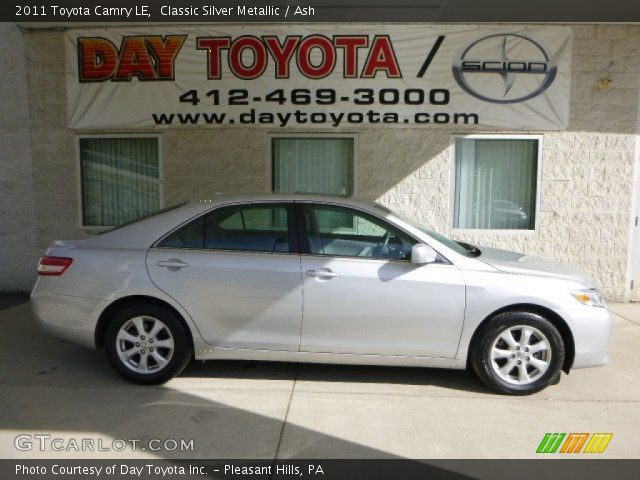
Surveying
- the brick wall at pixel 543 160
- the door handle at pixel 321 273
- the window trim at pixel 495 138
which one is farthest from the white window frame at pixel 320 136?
the door handle at pixel 321 273

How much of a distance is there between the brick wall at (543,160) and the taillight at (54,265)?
3.24 m

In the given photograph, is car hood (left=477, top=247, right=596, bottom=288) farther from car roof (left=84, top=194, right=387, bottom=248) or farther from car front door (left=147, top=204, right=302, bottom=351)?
car front door (left=147, top=204, right=302, bottom=351)

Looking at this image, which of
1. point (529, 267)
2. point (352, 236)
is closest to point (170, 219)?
point (352, 236)

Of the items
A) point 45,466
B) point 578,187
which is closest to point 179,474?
point 45,466

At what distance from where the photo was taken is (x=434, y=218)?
7270 mm

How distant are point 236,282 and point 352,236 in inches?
41.0

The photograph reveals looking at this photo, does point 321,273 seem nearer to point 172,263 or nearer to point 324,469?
point 172,263

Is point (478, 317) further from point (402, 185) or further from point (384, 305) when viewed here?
point (402, 185)

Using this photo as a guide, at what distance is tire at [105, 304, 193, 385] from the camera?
4.19 metres

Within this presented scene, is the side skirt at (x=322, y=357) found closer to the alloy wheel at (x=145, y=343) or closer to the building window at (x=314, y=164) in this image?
the alloy wheel at (x=145, y=343)

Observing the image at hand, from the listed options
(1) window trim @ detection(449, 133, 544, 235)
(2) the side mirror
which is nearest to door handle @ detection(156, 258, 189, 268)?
(2) the side mirror

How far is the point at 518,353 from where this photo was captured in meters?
4.05

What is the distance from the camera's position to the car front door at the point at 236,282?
4082 millimetres

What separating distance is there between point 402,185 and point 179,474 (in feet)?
16.8
